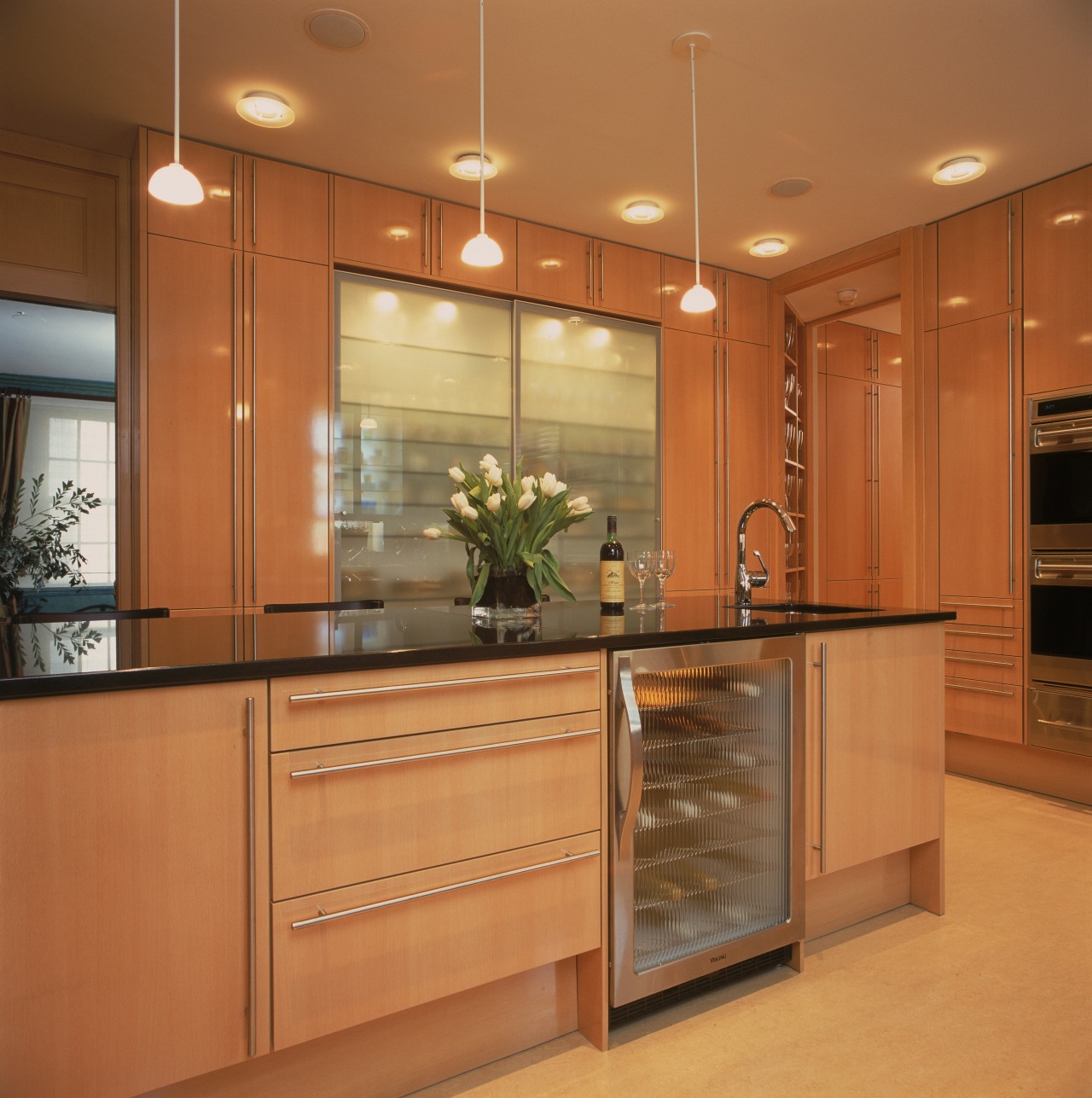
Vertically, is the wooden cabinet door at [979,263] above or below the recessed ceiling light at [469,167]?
below

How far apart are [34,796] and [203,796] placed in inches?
9.6

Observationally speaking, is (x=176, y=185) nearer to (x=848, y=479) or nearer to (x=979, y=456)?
(x=979, y=456)

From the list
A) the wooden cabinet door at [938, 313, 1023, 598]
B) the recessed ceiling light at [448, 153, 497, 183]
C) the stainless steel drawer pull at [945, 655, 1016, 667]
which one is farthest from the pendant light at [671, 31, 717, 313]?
the stainless steel drawer pull at [945, 655, 1016, 667]

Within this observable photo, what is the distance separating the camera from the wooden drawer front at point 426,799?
4.66ft

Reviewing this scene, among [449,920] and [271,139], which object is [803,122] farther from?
[449,920]

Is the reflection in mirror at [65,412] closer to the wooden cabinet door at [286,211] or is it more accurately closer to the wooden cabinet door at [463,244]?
the wooden cabinet door at [286,211]

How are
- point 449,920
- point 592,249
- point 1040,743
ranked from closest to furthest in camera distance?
point 449,920 → point 1040,743 → point 592,249

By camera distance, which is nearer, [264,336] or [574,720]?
[574,720]

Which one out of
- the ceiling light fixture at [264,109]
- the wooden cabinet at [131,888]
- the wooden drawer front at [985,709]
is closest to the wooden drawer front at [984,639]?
the wooden drawer front at [985,709]

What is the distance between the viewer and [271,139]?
11.0 ft

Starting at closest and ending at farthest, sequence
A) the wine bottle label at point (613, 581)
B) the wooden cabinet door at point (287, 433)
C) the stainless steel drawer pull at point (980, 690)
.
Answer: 1. the wine bottle label at point (613, 581)
2. the wooden cabinet door at point (287, 433)
3. the stainless steel drawer pull at point (980, 690)

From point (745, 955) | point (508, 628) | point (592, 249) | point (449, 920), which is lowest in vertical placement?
point (745, 955)

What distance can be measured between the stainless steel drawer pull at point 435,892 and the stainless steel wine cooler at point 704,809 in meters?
0.13

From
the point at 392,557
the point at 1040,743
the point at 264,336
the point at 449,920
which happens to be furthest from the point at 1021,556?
the point at 264,336
